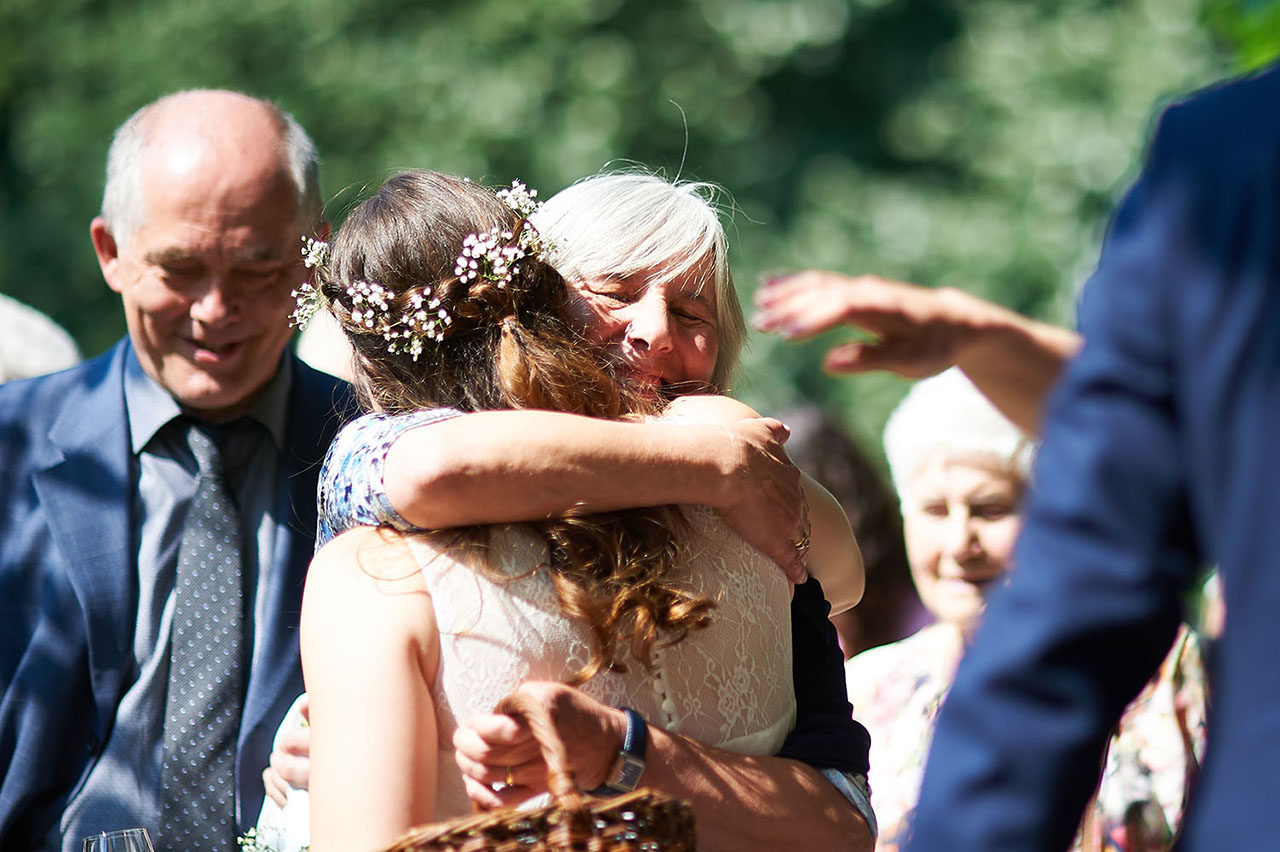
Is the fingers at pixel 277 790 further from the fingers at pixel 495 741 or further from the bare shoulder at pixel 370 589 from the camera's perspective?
the fingers at pixel 495 741

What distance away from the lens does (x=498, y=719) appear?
1.83 m

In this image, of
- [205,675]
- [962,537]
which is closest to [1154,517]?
[205,675]

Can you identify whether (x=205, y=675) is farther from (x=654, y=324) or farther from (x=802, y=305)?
(x=802, y=305)

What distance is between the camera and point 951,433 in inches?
167

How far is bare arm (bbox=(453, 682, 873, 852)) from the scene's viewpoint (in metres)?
1.86

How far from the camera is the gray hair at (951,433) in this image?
4.18 metres

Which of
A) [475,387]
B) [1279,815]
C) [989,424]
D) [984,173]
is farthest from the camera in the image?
[984,173]

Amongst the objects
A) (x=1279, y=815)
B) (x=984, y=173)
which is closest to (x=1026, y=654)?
(x=1279, y=815)

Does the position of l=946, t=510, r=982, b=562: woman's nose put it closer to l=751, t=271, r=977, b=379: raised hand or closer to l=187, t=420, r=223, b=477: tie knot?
l=187, t=420, r=223, b=477: tie knot

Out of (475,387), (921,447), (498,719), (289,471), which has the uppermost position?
(475,387)

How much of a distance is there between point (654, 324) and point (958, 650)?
1896mm

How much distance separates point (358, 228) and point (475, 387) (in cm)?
32

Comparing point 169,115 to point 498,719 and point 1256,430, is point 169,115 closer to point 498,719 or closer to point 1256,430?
point 498,719

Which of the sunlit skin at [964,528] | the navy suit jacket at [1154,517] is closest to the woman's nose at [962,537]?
the sunlit skin at [964,528]
